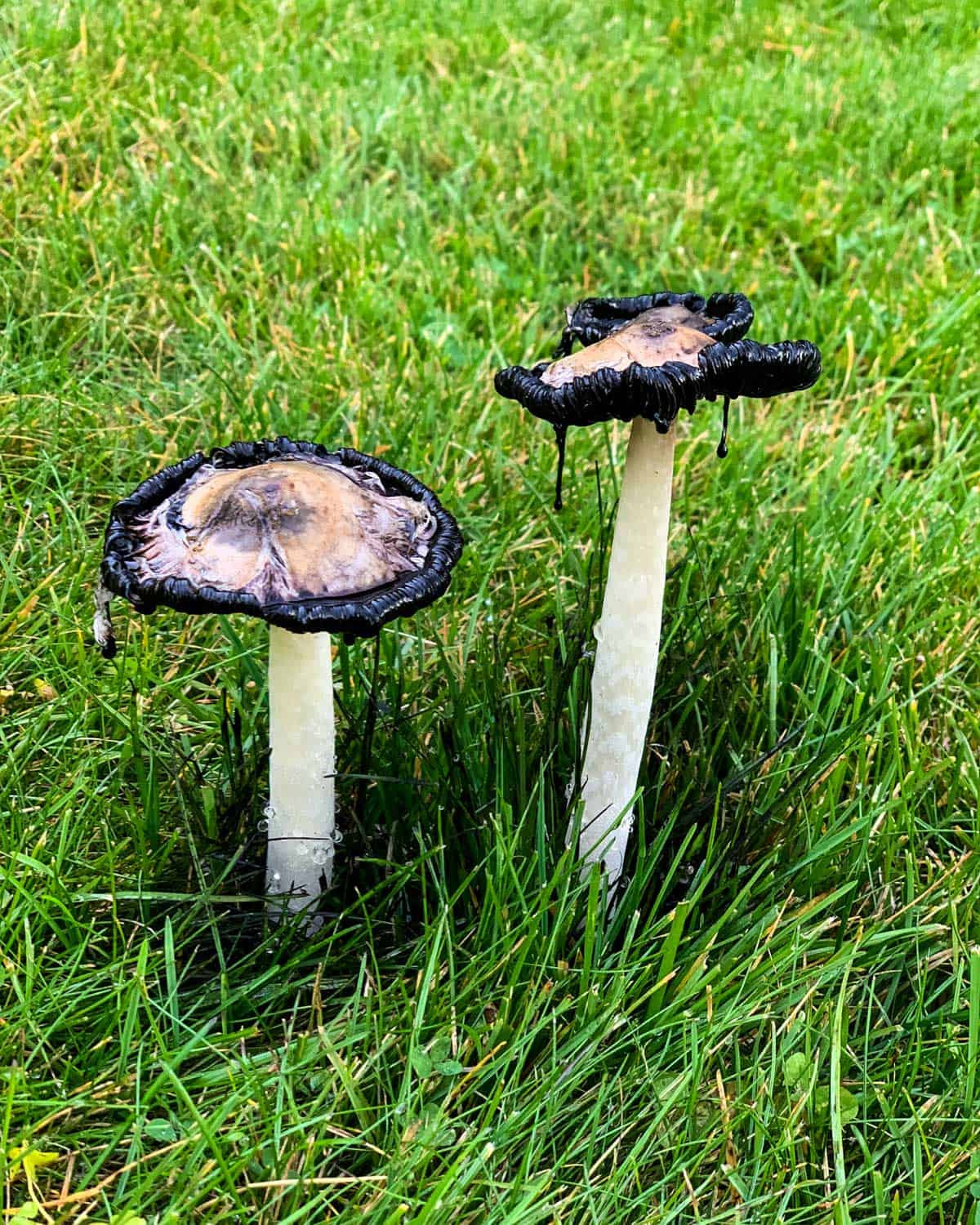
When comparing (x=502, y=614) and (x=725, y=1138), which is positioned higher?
(x=502, y=614)

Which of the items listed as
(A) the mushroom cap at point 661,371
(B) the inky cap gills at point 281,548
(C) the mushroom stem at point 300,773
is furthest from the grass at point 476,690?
(A) the mushroom cap at point 661,371

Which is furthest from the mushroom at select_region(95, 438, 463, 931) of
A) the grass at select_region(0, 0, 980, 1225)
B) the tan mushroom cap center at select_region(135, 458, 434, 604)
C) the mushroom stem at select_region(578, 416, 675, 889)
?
the mushroom stem at select_region(578, 416, 675, 889)

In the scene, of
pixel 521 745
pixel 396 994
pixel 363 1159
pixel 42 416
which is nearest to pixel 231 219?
pixel 42 416

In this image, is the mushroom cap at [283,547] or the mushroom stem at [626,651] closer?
the mushroom cap at [283,547]

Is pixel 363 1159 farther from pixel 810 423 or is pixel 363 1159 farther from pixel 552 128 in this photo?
pixel 552 128

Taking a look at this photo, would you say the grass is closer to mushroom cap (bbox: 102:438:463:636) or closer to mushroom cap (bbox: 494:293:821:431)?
mushroom cap (bbox: 102:438:463:636)

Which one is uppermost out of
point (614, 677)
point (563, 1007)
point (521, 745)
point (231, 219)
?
point (231, 219)

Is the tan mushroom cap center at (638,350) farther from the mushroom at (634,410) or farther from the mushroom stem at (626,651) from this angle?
the mushroom stem at (626,651)
